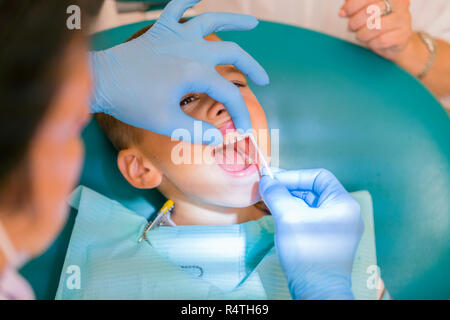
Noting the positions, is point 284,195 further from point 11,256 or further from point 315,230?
point 11,256

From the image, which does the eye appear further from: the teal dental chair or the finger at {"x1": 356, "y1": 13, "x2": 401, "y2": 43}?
the finger at {"x1": 356, "y1": 13, "x2": 401, "y2": 43}

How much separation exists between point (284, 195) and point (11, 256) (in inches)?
17.4

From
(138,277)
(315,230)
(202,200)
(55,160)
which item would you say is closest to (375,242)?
(315,230)

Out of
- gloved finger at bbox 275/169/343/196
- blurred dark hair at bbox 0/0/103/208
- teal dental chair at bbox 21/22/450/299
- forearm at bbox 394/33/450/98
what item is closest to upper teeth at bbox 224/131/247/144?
gloved finger at bbox 275/169/343/196

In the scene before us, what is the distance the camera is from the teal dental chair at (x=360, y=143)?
86 cm

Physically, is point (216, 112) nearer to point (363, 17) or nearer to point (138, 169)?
Answer: point (138, 169)

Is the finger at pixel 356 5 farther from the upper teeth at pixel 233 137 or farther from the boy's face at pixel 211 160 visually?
the upper teeth at pixel 233 137

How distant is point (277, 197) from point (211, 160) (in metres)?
0.16

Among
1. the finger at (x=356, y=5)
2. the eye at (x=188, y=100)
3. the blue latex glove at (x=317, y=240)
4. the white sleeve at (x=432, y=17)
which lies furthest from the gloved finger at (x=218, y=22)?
the white sleeve at (x=432, y=17)

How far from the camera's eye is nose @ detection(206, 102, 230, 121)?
0.77 m

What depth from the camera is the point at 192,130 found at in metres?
0.73

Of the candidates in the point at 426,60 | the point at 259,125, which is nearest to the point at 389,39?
the point at 426,60

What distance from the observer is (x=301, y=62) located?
3.22 feet

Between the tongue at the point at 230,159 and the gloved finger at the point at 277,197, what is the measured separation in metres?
0.06
